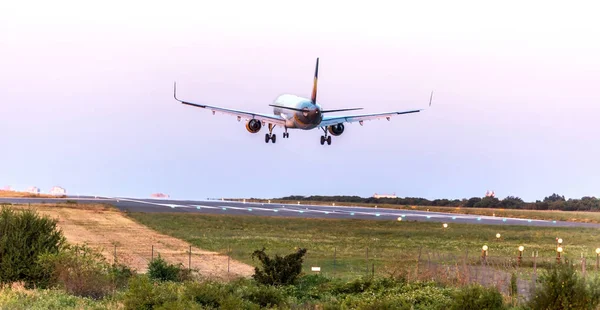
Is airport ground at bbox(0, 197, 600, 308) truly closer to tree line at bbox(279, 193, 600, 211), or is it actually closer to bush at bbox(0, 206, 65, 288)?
bush at bbox(0, 206, 65, 288)

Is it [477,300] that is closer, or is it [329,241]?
[477,300]

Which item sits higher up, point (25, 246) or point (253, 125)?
point (253, 125)

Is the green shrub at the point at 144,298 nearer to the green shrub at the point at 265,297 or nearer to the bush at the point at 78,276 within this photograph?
the green shrub at the point at 265,297

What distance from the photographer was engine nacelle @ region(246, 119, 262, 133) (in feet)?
276

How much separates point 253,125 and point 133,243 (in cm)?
2501

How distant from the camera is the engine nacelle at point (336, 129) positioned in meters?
84.8

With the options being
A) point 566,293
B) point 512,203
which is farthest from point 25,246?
point 512,203

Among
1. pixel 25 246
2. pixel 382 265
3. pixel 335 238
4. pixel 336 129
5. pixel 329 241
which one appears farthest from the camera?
pixel 336 129

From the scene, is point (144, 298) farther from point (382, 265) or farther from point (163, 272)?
point (382, 265)

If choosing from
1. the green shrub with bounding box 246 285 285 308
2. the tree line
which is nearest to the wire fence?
the green shrub with bounding box 246 285 285 308

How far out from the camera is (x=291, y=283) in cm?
3509

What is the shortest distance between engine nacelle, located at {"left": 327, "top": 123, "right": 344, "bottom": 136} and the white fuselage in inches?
103

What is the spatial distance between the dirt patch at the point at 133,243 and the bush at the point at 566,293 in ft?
63.6

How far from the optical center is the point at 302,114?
80.2 metres
